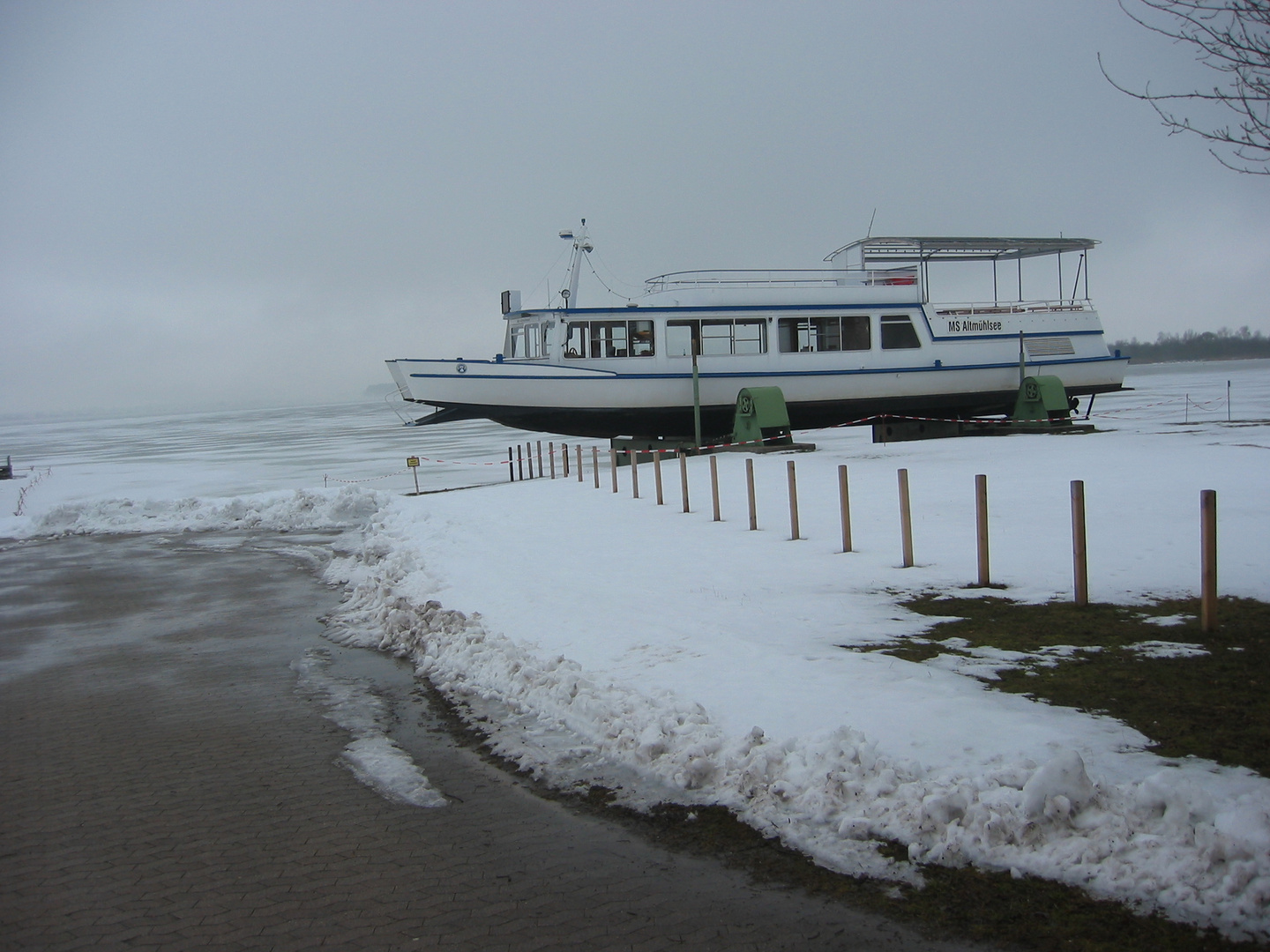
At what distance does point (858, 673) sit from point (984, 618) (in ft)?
6.04

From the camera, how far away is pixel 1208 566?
674 centimetres

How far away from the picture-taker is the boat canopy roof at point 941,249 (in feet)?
85.3

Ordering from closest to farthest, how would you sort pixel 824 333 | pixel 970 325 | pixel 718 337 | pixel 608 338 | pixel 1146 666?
pixel 1146 666, pixel 608 338, pixel 718 337, pixel 824 333, pixel 970 325

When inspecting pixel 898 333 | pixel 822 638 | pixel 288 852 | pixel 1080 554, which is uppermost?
pixel 898 333

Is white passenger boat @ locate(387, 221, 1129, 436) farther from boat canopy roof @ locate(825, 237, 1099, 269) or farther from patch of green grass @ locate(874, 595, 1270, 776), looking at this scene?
patch of green grass @ locate(874, 595, 1270, 776)

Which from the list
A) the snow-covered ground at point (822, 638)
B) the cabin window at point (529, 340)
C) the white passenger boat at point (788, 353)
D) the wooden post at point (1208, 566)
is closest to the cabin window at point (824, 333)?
the white passenger boat at point (788, 353)

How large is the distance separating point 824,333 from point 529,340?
784cm

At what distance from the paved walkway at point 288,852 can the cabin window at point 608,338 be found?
53.7 ft

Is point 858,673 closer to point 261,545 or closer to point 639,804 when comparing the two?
point 639,804

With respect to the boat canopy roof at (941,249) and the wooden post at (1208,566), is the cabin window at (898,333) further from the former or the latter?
the wooden post at (1208,566)

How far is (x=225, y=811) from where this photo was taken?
5090 millimetres

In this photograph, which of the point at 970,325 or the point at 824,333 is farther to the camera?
the point at 970,325

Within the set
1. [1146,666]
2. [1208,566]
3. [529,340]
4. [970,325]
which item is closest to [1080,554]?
[1208,566]

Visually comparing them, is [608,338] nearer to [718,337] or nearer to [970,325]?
[718,337]
